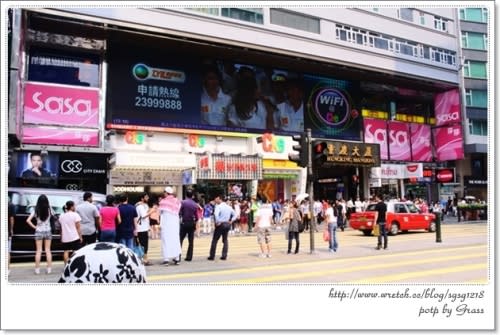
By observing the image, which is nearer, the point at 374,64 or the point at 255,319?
the point at 255,319

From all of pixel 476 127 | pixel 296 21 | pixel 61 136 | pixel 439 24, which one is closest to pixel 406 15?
pixel 439 24

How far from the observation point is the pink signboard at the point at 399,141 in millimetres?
33719

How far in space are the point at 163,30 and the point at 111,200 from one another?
48.1ft

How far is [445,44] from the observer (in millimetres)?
34594

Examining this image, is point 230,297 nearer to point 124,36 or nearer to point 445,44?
point 124,36

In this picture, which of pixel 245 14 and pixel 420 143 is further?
pixel 420 143

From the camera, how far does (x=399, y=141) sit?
3422 centimetres

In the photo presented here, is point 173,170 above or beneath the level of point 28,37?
beneath

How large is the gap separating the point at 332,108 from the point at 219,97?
8.65m

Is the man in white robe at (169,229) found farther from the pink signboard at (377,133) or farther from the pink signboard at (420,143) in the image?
the pink signboard at (420,143)

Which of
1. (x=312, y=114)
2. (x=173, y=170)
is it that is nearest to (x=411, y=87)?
(x=312, y=114)

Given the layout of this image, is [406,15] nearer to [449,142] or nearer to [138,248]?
[449,142]

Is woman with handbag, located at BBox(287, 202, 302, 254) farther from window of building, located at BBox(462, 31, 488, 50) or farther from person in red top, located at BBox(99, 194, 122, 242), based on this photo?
window of building, located at BBox(462, 31, 488, 50)

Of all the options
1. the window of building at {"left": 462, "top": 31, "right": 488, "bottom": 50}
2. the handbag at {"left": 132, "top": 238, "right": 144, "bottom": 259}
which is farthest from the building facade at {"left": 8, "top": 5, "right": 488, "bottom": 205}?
the handbag at {"left": 132, "top": 238, "right": 144, "bottom": 259}
